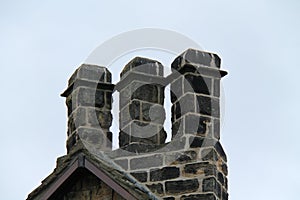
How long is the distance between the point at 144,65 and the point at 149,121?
2.01 feet

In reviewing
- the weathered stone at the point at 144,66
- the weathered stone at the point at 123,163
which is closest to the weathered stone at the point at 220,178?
the weathered stone at the point at 123,163

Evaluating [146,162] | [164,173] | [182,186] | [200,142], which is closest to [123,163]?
[146,162]

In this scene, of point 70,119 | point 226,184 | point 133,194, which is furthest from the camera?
point 70,119

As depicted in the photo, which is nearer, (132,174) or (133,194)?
(133,194)

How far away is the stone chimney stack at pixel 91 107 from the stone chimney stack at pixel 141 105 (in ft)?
0.90

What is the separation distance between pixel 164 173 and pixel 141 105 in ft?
2.60

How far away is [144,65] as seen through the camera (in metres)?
12.4

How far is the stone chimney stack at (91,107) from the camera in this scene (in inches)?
494

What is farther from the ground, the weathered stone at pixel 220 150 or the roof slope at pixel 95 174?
the weathered stone at pixel 220 150

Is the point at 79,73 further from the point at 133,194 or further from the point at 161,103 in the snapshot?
the point at 133,194

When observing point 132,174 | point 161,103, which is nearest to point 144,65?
point 161,103

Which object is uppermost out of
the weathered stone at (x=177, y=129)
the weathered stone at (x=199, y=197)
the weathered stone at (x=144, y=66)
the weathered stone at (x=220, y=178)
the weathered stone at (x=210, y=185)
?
the weathered stone at (x=144, y=66)

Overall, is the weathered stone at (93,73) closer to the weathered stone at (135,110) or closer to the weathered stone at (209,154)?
the weathered stone at (135,110)

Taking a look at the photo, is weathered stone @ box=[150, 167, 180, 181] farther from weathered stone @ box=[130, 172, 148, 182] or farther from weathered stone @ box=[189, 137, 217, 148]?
weathered stone @ box=[189, 137, 217, 148]
